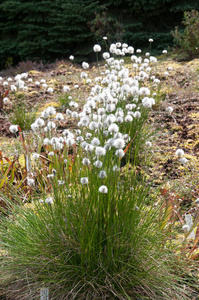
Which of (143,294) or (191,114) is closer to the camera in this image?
(143,294)

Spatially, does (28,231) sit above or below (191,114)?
above

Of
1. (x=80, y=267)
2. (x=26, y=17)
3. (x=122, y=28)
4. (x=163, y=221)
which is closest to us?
(x=80, y=267)

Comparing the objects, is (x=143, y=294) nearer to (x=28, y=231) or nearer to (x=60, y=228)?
(x=60, y=228)

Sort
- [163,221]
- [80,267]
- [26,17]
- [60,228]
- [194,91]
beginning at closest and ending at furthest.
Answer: [80,267]
[60,228]
[163,221]
[194,91]
[26,17]

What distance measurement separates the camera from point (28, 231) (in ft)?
6.61

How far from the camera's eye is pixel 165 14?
38.1 ft

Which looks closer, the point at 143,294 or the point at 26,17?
the point at 143,294

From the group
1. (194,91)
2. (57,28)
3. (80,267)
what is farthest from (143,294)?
(57,28)

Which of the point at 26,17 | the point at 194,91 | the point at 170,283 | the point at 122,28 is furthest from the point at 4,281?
the point at 26,17

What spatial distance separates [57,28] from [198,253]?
37.2ft

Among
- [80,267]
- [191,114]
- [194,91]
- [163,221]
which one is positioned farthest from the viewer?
[194,91]

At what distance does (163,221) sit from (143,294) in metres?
0.49

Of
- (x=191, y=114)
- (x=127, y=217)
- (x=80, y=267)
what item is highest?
(x=127, y=217)

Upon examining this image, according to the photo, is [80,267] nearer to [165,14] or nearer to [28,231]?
[28,231]
